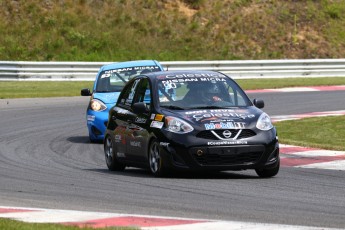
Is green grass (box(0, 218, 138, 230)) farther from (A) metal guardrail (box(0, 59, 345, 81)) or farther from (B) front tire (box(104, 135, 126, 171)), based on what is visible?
(A) metal guardrail (box(0, 59, 345, 81))

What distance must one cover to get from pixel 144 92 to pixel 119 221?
5.20 m

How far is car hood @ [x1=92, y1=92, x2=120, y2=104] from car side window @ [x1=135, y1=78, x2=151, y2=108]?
500cm

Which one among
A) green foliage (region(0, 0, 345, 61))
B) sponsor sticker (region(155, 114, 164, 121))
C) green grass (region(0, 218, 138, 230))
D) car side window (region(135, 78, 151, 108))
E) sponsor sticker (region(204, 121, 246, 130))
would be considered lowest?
green foliage (region(0, 0, 345, 61))

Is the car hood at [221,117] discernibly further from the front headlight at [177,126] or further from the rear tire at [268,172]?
the rear tire at [268,172]

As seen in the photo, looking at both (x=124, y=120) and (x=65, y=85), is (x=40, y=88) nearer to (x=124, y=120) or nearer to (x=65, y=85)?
(x=65, y=85)

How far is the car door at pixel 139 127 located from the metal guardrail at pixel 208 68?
21.3 m

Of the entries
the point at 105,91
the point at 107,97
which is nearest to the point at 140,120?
the point at 107,97

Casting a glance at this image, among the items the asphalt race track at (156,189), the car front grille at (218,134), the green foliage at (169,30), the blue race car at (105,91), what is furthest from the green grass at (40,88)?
the car front grille at (218,134)

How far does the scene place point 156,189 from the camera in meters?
11.9

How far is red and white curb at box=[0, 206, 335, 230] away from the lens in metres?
8.73

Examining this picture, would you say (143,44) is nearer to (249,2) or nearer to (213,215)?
(249,2)

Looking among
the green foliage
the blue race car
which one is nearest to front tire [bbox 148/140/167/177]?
the blue race car

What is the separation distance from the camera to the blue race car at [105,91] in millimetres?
19109

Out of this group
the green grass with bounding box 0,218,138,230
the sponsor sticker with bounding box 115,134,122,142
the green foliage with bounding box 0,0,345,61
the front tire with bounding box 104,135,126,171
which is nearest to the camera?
the green grass with bounding box 0,218,138,230
